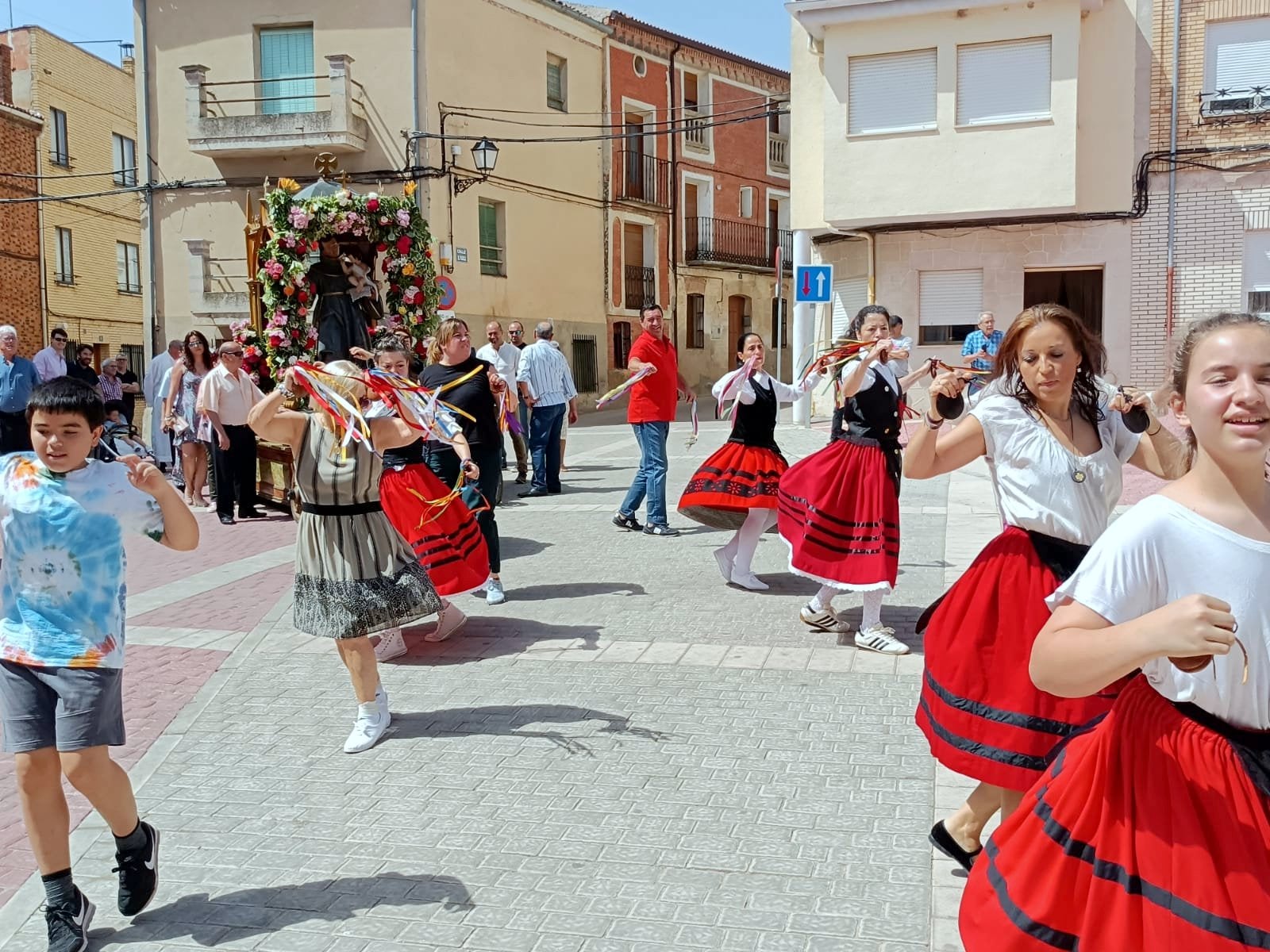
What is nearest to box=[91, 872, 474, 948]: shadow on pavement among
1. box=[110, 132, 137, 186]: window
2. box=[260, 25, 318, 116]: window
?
box=[260, 25, 318, 116]: window

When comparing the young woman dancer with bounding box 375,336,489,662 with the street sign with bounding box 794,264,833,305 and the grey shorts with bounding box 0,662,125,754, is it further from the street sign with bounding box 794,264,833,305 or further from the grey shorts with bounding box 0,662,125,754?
the street sign with bounding box 794,264,833,305

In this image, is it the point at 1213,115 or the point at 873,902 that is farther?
the point at 1213,115

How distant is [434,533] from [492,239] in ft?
70.4

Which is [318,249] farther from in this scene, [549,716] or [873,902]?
[873,902]

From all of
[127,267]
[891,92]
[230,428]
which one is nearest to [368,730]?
[230,428]

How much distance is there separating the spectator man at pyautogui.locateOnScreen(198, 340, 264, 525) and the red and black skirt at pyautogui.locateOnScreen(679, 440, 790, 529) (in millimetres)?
5638

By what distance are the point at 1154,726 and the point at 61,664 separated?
282cm

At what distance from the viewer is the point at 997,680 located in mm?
3449

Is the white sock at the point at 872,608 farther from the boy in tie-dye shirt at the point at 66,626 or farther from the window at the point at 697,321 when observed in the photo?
the window at the point at 697,321

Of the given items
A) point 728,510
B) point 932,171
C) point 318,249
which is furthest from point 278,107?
point 728,510

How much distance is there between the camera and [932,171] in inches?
790

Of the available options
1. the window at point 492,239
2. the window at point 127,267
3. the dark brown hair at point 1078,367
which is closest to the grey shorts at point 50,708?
the dark brown hair at point 1078,367

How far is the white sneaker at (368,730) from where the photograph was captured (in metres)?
5.04

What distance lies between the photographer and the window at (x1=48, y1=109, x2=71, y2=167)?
3160 cm
